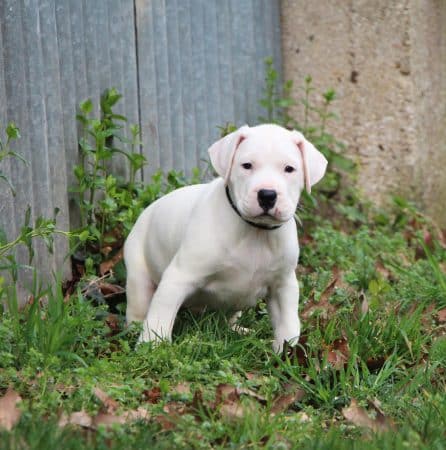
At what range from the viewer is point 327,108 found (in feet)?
24.6

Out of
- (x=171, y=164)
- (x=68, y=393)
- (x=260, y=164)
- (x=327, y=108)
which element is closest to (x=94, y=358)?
(x=68, y=393)

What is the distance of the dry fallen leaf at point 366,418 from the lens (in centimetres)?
348

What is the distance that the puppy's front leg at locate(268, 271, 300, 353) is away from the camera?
14.0 feet

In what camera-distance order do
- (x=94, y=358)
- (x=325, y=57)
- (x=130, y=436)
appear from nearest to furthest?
(x=130, y=436) → (x=94, y=358) → (x=325, y=57)

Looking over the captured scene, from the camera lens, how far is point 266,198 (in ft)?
12.7

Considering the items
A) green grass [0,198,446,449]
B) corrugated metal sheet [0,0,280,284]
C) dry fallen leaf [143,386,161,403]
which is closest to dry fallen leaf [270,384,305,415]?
green grass [0,198,446,449]

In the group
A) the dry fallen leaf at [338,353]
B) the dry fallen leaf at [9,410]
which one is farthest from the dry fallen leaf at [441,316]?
the dry fallen leaf at [9,410]

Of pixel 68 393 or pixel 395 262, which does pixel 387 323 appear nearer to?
pixel 68 393

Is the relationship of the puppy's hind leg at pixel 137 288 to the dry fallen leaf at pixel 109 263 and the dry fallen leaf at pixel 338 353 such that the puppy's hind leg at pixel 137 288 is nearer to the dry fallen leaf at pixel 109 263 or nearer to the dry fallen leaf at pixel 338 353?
the dry fallen leaf at pixel 109 263

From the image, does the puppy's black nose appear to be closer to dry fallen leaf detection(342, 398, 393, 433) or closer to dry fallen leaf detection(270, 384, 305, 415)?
dry fallen leaf detection(270, 384, 305, 415)

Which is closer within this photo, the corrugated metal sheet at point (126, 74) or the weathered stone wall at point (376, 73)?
the corrugated metal sheet at point (126, 74)

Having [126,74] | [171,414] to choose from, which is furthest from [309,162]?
[126,74]

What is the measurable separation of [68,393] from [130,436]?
1.66ft

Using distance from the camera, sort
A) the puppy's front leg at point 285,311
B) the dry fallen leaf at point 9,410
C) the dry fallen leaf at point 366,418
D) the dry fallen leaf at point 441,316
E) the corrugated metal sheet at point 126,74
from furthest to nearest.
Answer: the dry fallen leaf at point 441,316 → the corrugated metal sheet at point 126,74 → the puppy's front leg at point 285,311 → the dry fallen leaf at point 366,418 → the dry fallen leaf at point 9,410
